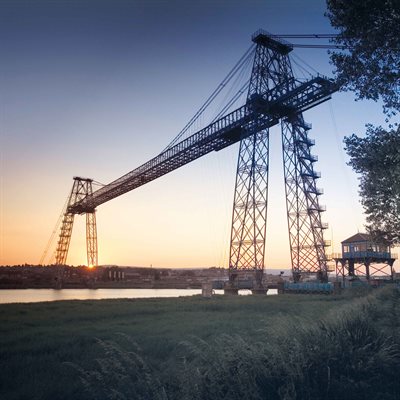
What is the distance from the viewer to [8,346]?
8.95 m

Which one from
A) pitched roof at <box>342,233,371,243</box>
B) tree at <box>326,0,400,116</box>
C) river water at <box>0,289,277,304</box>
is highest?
tree at <box>326,0,400,116</box>

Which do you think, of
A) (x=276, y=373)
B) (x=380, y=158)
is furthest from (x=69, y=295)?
(x=276, y=373)

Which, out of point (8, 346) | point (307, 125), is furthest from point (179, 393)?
point (307, 125)

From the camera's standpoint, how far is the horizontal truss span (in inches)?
1524

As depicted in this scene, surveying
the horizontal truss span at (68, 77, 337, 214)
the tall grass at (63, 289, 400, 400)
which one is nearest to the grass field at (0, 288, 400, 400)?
the tall grass at (63, 289, 400, 400)

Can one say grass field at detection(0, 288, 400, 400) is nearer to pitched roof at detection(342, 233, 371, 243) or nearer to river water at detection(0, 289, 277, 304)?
river water at detection(0, 289, 277, 304)

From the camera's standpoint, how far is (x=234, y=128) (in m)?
44.5

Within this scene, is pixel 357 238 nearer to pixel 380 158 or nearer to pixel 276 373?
pixel 380 158

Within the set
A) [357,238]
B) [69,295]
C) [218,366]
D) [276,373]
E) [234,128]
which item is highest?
[234,128]

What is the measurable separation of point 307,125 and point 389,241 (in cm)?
2373

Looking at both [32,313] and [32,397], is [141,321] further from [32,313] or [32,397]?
[32,397]

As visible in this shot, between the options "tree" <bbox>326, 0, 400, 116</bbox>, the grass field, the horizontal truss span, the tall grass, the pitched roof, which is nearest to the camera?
the tall grass

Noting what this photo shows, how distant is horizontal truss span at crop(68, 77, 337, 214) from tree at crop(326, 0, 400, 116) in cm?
1594

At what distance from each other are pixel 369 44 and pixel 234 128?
34.5m
